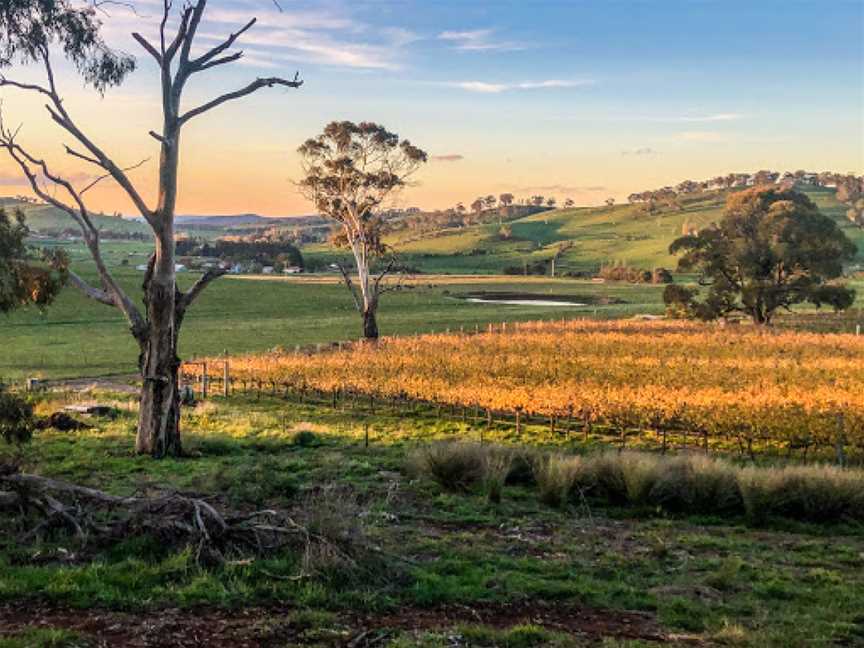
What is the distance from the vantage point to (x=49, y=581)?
8766mm

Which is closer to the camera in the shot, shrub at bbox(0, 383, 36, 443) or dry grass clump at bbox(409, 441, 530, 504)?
shrub at bbox(0, 383, 36, 443)

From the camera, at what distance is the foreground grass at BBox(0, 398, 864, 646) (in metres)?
8.26

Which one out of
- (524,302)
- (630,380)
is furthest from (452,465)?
(524,302)

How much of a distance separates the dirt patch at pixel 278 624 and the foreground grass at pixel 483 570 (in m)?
0.07

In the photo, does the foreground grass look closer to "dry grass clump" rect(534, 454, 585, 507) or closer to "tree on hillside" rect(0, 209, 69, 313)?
"dry grass clump" rect(534, 454, 585, 507)

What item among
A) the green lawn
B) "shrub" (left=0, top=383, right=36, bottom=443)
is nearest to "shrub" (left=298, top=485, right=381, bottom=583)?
"shrub" (left=0, top=383, right=36, bottom=443)

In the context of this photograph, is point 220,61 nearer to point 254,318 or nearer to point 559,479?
point 559,479

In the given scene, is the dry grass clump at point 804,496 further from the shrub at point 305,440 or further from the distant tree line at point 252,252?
the distant tree line at point 252,252

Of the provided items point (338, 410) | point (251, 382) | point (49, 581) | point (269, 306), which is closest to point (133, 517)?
point (49, 581)

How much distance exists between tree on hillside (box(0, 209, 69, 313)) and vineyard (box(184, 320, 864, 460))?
11.1 m

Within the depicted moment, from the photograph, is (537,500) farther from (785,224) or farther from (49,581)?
(785,224)

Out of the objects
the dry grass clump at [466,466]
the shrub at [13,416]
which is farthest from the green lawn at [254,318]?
the dry grass clump at [466,466]

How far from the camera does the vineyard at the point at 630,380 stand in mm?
21047

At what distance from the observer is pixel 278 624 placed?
309 inches
